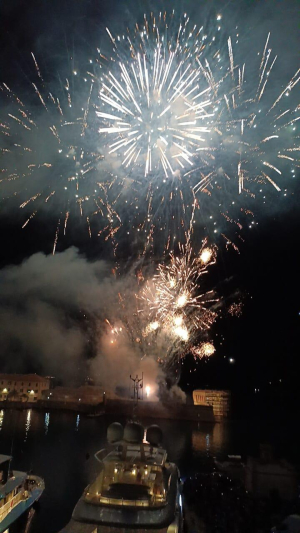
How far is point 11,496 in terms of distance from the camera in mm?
16500

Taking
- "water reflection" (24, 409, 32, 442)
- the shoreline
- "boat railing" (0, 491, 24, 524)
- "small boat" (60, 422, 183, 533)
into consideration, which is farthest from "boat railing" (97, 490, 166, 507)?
the shoreline

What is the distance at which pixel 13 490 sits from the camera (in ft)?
54.7

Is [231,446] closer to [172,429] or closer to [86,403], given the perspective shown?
[172,429]

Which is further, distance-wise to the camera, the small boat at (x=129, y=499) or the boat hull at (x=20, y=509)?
the boat hull at (x=20, y=509)

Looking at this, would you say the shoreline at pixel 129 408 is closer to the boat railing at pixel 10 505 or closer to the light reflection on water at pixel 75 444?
the light reflection on water at pixel 75 444

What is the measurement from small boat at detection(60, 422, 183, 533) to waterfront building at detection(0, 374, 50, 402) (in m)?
56.0

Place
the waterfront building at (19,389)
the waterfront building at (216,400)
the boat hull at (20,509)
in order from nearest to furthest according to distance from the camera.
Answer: the boat hull at (20,509)
the waterfront building at (19,389)
the waterfront building at (216,400)

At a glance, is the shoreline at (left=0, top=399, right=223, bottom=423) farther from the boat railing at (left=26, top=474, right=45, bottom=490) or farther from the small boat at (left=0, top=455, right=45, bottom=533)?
the small boat at (left=0, top=455, right=45, bottom=533)

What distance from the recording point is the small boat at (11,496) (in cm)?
1548

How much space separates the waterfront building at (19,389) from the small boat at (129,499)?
56.0 metres

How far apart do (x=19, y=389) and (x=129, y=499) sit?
197ft

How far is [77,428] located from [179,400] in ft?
72.1

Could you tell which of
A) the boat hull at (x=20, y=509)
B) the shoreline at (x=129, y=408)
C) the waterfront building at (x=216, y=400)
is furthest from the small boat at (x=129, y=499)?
the waterfront building at (x=216, y=400)

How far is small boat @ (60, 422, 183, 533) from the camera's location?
10608 mm
